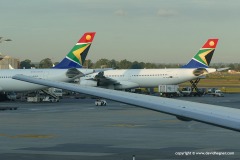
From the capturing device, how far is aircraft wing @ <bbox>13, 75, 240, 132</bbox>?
38.8 ft

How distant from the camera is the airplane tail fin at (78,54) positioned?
86.1 metres

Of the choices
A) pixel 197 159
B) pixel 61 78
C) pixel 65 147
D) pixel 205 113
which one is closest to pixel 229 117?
pixel 205 113

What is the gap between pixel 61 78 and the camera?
79938 mm

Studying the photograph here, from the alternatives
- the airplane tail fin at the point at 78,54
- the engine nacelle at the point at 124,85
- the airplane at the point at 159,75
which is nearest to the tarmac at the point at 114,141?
the airplane tail fin at the point at 78,54

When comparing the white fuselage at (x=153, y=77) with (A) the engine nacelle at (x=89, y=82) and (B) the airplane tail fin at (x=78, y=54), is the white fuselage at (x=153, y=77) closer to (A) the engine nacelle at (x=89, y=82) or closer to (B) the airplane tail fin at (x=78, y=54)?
(A) the engine nacelle at (x=89, y=82)

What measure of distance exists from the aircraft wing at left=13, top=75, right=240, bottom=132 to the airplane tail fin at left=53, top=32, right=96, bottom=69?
7093 centimetres

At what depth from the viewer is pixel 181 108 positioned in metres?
12.8

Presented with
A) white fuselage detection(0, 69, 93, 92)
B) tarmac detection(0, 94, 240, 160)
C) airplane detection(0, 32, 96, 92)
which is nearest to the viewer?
tarmac detection(0, 94, 240, 160)

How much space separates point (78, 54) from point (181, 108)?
246ft

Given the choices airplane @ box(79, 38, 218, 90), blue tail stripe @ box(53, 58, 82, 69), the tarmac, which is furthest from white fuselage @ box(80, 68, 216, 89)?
the tarmac

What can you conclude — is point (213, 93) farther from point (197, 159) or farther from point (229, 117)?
point (229, 117)

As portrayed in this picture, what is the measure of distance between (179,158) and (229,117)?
1095cm

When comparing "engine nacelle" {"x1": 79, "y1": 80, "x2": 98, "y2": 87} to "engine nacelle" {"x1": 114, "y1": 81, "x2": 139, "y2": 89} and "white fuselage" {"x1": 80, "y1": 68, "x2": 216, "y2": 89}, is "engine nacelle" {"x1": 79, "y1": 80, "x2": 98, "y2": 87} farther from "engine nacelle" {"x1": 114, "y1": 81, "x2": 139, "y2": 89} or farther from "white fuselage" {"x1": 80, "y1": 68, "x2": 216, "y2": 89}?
"white fuselage" {"x1": 80, "y1": 68, "x2": 216, "y2": 89}

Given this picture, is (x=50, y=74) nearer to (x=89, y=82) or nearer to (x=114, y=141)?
(x=89, y=82)
